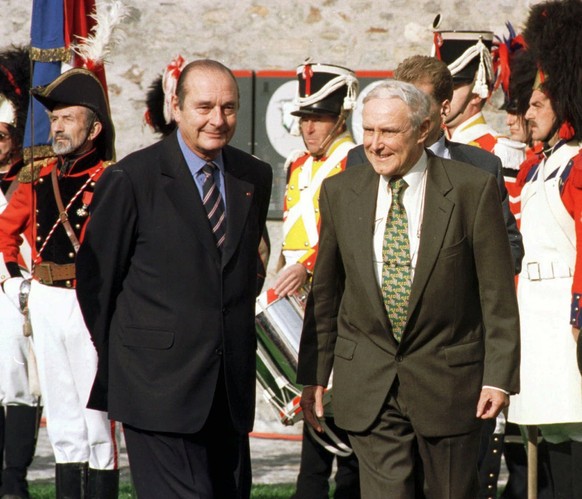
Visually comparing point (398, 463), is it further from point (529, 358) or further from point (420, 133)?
point (529, 358)

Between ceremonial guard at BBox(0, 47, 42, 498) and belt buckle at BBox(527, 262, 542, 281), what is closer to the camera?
belt buckle at BBox(527, 262, 542, 281)

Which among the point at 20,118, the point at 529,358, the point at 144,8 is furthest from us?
the point at 144,8

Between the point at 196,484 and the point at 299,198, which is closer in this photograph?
the point at 196,484

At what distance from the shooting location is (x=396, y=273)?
15.4 ft

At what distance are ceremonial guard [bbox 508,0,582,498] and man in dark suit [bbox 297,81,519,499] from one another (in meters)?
1.35

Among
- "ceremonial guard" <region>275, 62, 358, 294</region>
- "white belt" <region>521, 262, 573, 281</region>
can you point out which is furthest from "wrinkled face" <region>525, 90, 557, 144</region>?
"ceremonial guard" <region>275, 62, 358, 294</region>

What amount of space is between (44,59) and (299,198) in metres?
1.40

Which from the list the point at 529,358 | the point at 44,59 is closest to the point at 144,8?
the point at 44,59

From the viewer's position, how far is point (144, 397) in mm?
4793

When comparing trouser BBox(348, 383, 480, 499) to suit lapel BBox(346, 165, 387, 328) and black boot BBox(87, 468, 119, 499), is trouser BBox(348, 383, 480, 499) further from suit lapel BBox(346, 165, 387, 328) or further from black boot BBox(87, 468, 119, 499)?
black boot BBox(87, 468, 119, 499)

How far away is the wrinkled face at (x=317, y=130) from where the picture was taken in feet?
23.1

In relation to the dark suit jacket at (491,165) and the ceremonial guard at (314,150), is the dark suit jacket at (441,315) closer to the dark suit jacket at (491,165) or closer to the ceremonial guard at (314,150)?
the dark suit jacket at (491,165)

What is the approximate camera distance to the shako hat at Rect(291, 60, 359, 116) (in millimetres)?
7078

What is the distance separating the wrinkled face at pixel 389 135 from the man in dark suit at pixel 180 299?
0.53m
